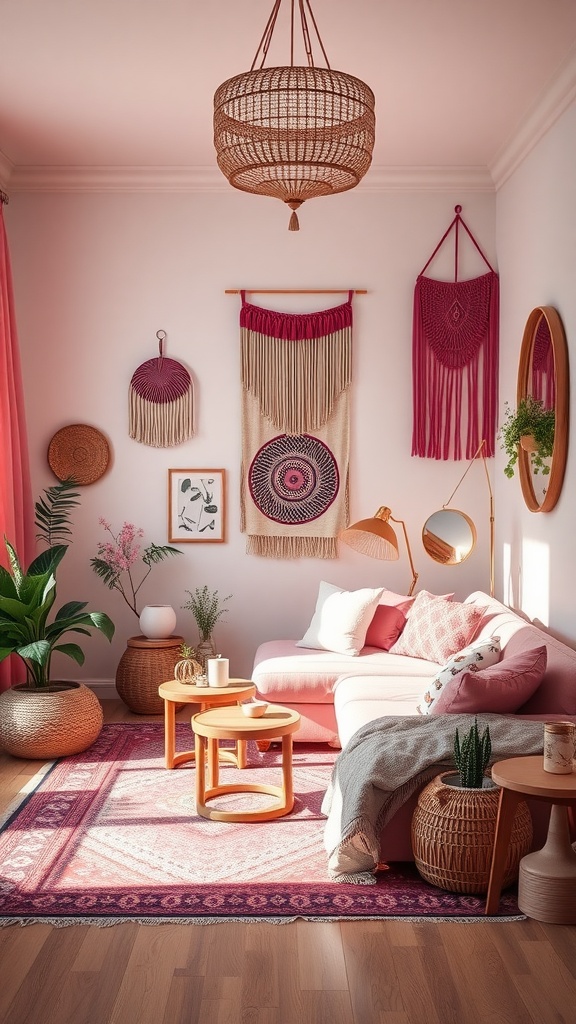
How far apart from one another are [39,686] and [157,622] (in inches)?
36.3

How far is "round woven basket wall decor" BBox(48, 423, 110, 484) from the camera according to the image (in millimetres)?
5848

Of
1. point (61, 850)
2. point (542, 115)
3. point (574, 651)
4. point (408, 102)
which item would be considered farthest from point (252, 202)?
point (61, 850)

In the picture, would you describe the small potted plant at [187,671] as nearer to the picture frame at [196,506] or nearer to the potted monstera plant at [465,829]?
the picture frame at [196,506]

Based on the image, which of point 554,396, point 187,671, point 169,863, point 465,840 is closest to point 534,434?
point 554,396

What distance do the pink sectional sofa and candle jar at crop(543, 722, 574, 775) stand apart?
683 millimetres

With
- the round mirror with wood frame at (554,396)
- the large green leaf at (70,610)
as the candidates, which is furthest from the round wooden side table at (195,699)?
the round mirror with wood frame at (554,396)

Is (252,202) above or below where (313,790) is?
above

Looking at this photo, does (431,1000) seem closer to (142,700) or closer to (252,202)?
(142,700)

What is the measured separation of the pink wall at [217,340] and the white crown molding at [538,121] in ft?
1.15

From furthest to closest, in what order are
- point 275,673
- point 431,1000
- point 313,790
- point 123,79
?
point 275,673
point 123,79
point 313,790
point 431,1000

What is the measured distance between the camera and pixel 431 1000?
241 centimetres

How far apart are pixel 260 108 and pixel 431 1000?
8.33 ft

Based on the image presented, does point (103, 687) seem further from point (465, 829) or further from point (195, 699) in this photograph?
point (465, 829)

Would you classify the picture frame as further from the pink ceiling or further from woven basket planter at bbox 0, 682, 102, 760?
the pink ceiling
